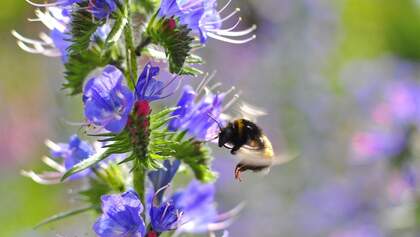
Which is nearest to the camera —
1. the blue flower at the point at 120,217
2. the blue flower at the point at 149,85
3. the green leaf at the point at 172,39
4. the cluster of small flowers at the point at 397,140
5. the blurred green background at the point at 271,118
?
the blue flower at the point at 120,217

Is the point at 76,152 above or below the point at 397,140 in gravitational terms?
below

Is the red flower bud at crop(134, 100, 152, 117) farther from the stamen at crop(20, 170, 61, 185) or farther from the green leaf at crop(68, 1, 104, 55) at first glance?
the stamen at crop(20, 170, 61, 185)

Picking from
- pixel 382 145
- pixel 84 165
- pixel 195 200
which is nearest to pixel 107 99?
pixel 84 165

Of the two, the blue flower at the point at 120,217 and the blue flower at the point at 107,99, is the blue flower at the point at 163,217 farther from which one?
the blue flower at the point at 107,99

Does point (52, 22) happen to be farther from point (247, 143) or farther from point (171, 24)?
point (247, 143)

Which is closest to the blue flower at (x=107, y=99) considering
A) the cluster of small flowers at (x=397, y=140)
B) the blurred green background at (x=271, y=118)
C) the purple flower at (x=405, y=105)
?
the cluster of small flowers at (x=397, y=140)

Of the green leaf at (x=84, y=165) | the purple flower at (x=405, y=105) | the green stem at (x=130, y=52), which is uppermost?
the purple flower at (x=405, y=105)

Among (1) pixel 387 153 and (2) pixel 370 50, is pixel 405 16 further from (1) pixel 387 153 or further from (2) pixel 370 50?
(1) pixel 387 153
